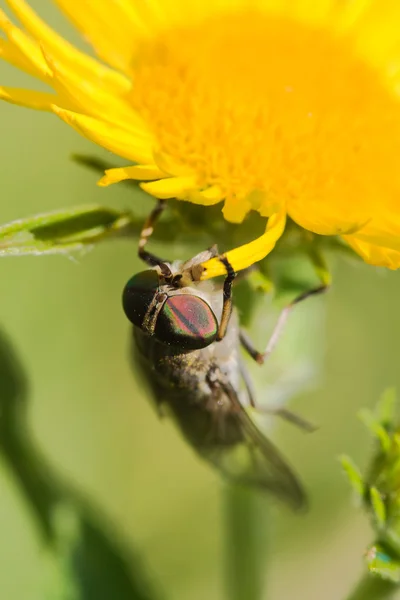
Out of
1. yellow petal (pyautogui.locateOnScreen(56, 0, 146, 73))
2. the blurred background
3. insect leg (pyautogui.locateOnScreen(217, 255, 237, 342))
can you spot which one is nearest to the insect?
insect leg (pyautogui.locateOnScreen(217, 255, 237, 342))

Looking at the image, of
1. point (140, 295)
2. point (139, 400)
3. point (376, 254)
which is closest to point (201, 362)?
point (140, 295)

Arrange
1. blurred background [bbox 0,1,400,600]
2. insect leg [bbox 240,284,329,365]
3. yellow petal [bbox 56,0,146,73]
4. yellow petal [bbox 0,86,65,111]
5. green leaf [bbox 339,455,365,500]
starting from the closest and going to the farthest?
green leaf [bbox 339,455,365,500] → yellow petal [bbox 0,86,65,111] → insect leg [bbox 240,284,329,365] → yellow petal [bbox 56,0,146,73] → blurred background [bbox 0,1,400,600]

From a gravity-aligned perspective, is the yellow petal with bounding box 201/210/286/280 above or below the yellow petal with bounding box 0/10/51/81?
above

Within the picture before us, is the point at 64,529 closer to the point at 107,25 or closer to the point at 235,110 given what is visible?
the point at 235,110

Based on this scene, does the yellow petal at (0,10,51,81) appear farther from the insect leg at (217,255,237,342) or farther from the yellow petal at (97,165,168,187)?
the insect leg at (217,255,237,342)

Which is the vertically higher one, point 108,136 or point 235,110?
point 235,110
